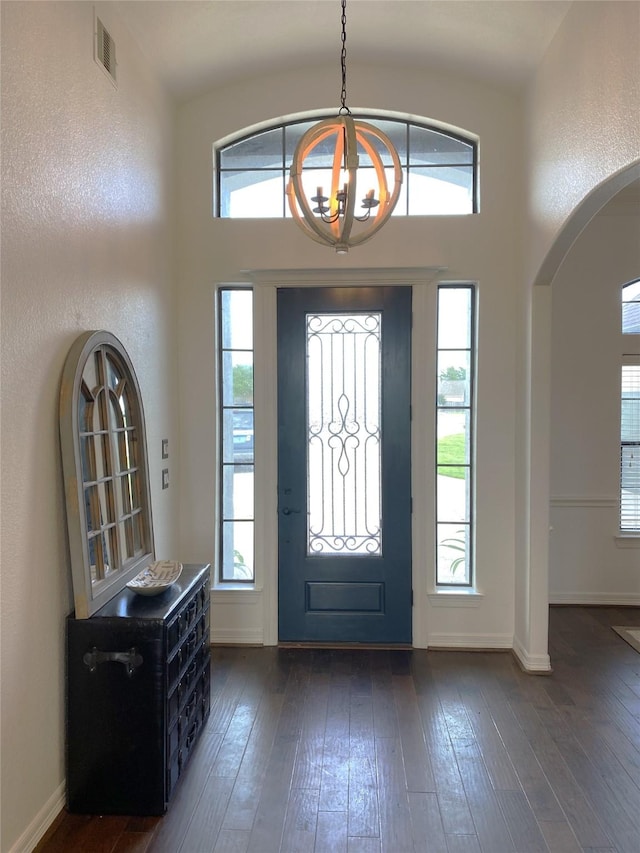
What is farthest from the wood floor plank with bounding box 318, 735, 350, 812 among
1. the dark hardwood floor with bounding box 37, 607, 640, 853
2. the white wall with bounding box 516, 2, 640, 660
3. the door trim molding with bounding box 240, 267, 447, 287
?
the door trim molding with bounding box 240, 267, 447, 287

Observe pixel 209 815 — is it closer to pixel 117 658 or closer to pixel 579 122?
pixel 117 658

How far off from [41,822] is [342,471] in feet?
8.38

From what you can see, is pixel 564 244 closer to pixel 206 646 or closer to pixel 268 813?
pixel 206 646

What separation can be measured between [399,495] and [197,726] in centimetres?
193

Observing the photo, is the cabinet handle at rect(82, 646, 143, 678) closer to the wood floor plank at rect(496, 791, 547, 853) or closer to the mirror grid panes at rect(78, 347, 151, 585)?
the mirror grid panes at rect(78, 347, 151, 585)

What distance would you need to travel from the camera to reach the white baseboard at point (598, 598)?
204 inches

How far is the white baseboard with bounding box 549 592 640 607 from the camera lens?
518 cm

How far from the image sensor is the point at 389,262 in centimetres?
418

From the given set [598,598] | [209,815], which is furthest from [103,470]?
[598,598]

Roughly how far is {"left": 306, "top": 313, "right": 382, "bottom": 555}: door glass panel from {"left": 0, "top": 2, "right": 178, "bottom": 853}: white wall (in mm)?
1497

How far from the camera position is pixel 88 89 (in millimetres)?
2812

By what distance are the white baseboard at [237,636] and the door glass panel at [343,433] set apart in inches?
27.0

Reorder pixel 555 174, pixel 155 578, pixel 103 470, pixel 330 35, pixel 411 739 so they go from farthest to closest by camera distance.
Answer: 1. pixel 330 35
2. pixel 555 174
3. pixel 411 739
4. pixel 155 578
5. pixel 103 470

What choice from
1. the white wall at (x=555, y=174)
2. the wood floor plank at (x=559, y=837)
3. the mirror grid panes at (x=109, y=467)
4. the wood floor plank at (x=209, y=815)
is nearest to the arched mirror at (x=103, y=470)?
the mirror grid panes at (x=109, y=467)
